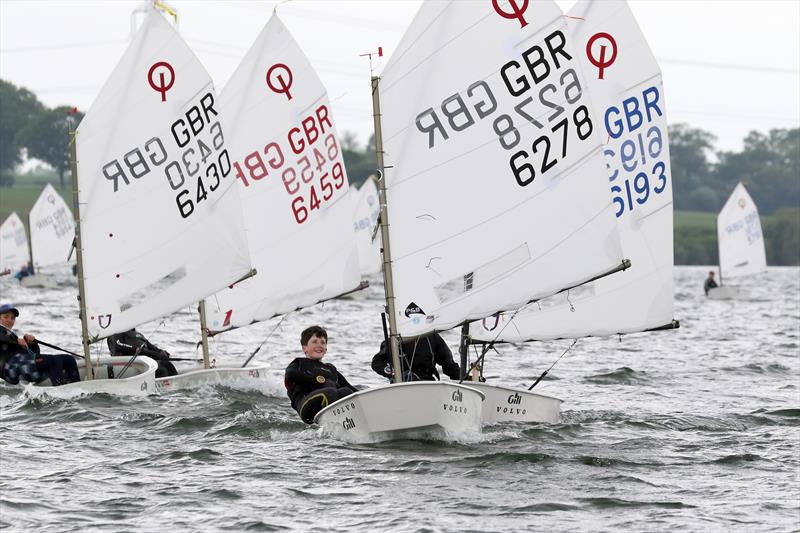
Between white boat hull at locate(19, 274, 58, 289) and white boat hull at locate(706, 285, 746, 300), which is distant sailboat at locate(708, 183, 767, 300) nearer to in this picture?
white boat hull at locate(706, 285, 746, 300)

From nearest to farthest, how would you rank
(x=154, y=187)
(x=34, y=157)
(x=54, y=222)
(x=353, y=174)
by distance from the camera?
(x=154, y=187)
(x=54, y=222)
(x=353, y=174)
(x=34, y=157)

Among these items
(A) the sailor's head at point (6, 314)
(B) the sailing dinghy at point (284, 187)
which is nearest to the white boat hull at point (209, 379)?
(B) the sailing dinghy at point (284, 187)

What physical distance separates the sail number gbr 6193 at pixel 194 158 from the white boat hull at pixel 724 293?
3686 cm

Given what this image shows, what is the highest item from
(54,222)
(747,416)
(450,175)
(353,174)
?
(353,174)

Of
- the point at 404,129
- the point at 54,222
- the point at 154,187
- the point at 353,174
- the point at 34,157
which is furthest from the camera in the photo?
the point at 34,157

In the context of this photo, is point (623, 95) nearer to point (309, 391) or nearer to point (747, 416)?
point (747, 416)

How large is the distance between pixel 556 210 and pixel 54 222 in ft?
158

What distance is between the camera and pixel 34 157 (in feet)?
400

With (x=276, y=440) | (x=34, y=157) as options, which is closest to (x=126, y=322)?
(x=276, y=440)

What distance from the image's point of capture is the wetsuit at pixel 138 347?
1711 centimetres

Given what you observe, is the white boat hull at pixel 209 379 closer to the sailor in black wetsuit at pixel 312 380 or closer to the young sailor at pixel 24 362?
the young sailor at pixel 24 362

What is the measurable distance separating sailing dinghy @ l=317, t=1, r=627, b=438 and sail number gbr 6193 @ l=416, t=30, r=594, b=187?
10 millimetres

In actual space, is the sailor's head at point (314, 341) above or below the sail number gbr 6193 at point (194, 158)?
below

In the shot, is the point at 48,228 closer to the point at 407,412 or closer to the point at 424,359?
the point at 424,359
